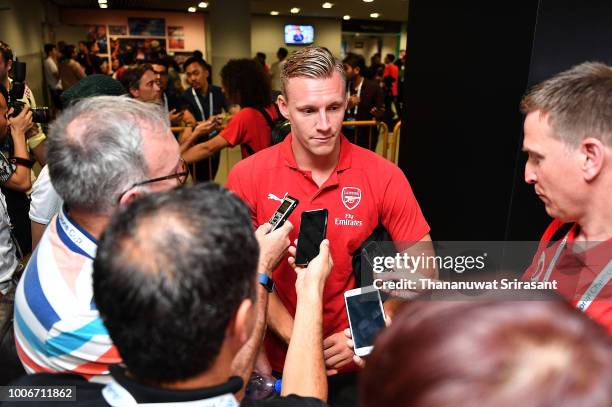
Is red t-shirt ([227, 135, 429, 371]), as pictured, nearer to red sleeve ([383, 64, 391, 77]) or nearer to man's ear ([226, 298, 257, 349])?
man's ear ([226, 298, 257, 349])

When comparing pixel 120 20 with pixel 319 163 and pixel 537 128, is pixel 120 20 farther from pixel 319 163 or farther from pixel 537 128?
pixel 537 128

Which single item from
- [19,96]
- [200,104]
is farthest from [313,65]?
[200,104]

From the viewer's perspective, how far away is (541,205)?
282 centimetres

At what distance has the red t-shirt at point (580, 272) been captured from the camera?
1218mm

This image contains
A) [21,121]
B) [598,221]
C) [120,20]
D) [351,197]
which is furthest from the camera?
[120,20]

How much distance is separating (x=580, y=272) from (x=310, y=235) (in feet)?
2.90

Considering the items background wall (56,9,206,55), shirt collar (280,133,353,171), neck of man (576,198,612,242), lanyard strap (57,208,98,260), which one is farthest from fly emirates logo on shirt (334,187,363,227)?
background wall (56,9,206,55)

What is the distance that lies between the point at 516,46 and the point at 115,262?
2.77 meters

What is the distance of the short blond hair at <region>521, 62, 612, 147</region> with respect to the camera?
124 cm

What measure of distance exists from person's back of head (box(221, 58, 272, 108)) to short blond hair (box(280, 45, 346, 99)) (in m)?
1.94

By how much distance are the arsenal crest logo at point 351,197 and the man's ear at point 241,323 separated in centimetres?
92

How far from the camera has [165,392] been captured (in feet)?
2.71

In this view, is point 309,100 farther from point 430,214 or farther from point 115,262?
point 430,214

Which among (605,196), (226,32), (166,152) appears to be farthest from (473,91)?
(226,32)
